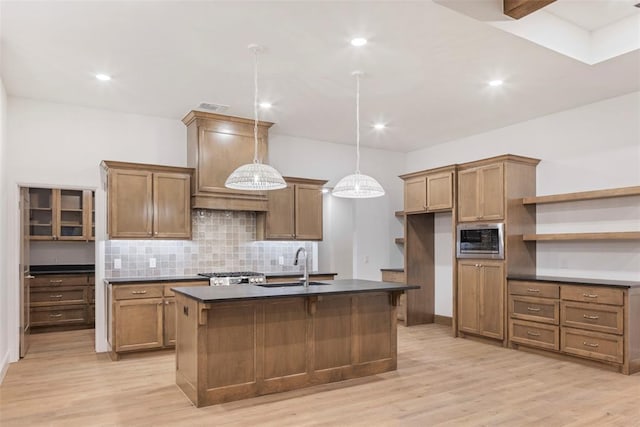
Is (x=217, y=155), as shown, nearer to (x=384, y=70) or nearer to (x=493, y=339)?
(x=384, y=70)

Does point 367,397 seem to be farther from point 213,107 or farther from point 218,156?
point 213,107

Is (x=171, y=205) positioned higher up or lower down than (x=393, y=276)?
higher up

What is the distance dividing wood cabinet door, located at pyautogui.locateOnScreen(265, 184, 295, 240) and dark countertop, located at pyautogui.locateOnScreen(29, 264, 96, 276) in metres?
3.10

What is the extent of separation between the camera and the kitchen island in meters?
3.68

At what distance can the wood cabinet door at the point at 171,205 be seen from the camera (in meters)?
5.48

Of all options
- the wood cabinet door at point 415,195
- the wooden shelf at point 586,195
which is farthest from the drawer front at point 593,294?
the wood cabinet door at point 415,195

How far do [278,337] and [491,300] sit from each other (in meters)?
3.12

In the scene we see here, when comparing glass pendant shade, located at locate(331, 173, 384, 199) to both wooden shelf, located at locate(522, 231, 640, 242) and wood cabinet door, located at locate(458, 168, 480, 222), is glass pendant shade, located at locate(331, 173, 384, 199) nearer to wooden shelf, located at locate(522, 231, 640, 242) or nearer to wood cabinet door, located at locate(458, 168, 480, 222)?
wood cabinet door, located at locate(458, 168, 480, 222)

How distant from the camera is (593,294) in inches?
187

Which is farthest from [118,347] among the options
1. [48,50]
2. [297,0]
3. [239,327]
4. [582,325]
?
[582,325]

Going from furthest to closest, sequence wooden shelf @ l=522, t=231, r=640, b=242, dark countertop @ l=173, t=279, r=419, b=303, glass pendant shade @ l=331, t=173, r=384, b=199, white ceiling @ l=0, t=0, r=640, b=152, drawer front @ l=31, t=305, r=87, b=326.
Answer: drawer front @ l=31, t=305, r=87, b=326, wooden shelf @ l=522, t=231, r=640, b=242, glass pendant shade @ l=331, t=173, r=384, b=199, dark countertop @ l=173, t=279, r=419, b=303, white ceiling @ l=0, t=0, r=640, b=152

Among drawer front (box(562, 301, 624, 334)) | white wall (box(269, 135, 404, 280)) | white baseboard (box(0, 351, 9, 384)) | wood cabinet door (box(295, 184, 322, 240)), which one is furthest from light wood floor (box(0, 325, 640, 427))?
white wall (box(269, 135, 404, 280))

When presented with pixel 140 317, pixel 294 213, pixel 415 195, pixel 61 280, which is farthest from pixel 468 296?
pixel 61 280

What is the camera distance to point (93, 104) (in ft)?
17.7
